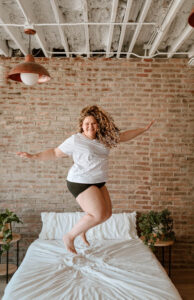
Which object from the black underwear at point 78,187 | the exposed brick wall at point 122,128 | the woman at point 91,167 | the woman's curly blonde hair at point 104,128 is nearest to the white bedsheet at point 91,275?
the woman at point 91,167

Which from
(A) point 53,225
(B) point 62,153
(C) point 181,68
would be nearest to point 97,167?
(B) point 62,153

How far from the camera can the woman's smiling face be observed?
3078mm

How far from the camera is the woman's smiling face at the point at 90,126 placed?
3.08 meters

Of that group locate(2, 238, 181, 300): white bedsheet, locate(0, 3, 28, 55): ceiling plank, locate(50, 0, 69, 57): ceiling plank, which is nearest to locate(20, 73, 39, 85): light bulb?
locate(50, 0, 69, 57): ceiling plank

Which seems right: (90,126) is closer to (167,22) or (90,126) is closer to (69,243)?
(69,243)

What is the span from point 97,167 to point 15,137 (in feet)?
6.82

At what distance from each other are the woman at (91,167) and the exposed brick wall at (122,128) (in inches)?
56.3

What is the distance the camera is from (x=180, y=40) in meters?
3.91

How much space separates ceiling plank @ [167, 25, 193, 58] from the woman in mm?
1608

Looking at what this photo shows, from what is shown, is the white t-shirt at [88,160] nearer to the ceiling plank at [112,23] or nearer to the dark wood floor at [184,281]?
the ceiling plank at [112,23]

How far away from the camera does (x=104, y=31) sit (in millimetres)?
3941

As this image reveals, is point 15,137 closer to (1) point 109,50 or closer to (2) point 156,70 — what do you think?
(1) point 109,50

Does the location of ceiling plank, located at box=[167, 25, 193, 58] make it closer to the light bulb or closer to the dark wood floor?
the light bulb

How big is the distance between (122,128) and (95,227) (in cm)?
159
